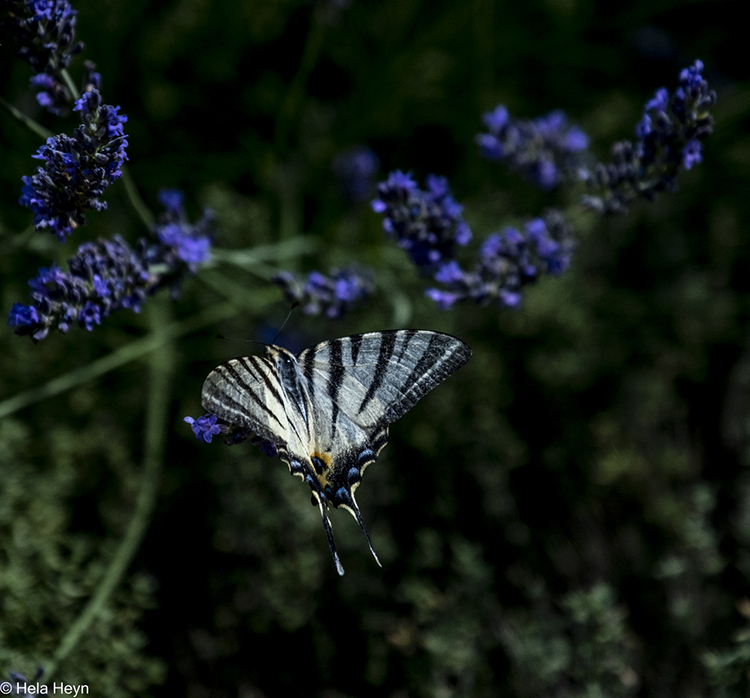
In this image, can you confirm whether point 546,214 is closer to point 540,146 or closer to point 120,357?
point 540,146

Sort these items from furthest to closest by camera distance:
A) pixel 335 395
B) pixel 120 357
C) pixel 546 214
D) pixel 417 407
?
pixel 417 407 < pixel 120 357 < pixel 546 214 < pixel 335 395

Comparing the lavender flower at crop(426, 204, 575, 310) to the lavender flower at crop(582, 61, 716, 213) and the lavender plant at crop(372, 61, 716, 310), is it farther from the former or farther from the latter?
the lavender flower at crop(582, 61, 716, 213)

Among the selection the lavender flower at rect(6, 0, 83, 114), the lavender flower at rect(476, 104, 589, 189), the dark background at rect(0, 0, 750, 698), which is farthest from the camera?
the lavender flower at rect(476, 104, 589, 189)

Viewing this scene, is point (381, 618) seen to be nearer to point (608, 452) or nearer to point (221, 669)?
point (221, 669)

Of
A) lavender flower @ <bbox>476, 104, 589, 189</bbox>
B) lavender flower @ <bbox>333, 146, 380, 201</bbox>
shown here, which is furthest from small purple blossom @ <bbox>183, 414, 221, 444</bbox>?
lavender flower @ <bbox>333, 146, 380, 201</bbox>

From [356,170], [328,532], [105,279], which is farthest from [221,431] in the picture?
[356,170]

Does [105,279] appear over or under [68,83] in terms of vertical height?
under

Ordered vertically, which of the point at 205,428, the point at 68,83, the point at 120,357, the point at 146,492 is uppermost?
the point at 68,83

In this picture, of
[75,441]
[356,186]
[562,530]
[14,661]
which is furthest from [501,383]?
[14,661]
